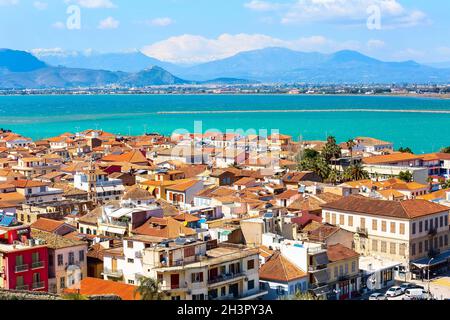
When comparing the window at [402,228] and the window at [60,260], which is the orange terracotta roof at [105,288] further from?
the window at [402,228]

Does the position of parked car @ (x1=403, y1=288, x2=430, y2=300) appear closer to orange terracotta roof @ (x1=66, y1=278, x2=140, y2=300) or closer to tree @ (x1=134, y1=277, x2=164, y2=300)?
tree @ (x1=134, y1=277, x2=164, y2=300)

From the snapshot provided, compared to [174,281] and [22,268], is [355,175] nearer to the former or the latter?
[174,281]

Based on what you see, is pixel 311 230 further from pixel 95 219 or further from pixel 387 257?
pixel 95 219

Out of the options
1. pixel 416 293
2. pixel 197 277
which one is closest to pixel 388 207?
pixel 416 293

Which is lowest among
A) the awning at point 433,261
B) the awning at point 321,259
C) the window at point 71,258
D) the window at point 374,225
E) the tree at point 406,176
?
the awning at point 433,261

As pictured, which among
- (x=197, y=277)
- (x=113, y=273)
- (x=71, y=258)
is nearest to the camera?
(x=197, y=277)

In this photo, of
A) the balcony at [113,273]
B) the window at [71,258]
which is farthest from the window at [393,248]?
the window at [71,258]
